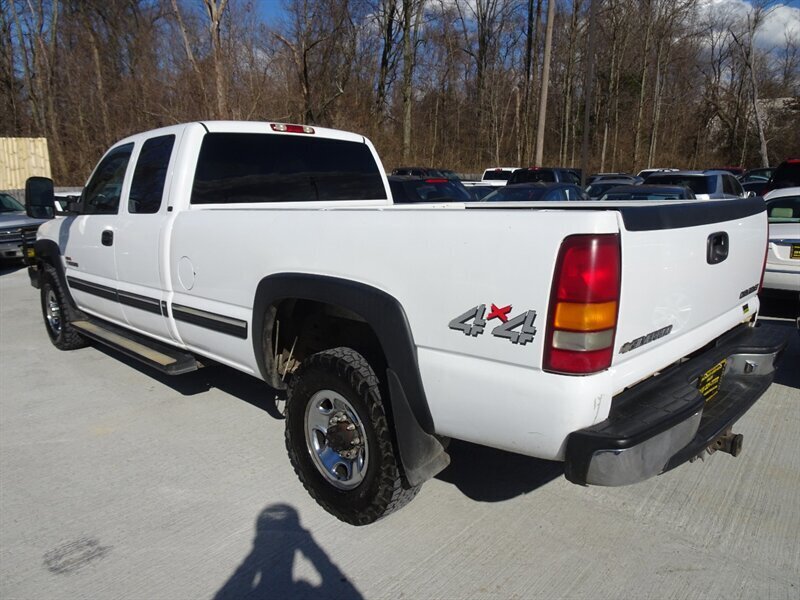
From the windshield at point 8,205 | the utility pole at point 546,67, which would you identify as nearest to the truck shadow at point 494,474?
the windshield at point 8,205

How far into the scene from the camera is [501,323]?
2.28m

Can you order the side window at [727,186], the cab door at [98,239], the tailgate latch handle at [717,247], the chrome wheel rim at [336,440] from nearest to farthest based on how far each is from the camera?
the tailgate latch handle at [717,247]
the chrome wheel rim at [336,440]
the cab door at [98,239]
the side window at [727,186]

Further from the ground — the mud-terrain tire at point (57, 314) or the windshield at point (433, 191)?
the windshield at point (433, 191)

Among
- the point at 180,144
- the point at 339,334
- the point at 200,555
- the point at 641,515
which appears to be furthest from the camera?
the point at 180,144

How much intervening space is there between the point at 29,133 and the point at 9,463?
29.0 meters

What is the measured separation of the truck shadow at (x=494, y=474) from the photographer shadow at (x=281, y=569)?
96 centimetres

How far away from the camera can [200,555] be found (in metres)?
2.90

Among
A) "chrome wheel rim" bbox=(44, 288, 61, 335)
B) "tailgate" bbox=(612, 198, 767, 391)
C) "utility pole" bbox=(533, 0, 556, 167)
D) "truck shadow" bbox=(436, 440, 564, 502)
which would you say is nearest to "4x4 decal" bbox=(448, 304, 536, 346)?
"tailgate" bbox=(612, 198, 767, 391)

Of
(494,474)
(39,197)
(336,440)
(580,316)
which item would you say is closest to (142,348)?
(39,197)

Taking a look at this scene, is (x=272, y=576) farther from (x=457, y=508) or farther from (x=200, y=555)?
(x=457, y=508)

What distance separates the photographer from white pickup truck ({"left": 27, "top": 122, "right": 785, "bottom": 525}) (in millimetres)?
2211

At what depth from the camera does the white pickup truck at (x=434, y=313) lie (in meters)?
2.21

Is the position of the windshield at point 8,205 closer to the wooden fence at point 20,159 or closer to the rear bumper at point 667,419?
the wooden fence at point 20,159

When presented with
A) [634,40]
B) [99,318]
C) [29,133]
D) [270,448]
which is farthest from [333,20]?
[270,448]
